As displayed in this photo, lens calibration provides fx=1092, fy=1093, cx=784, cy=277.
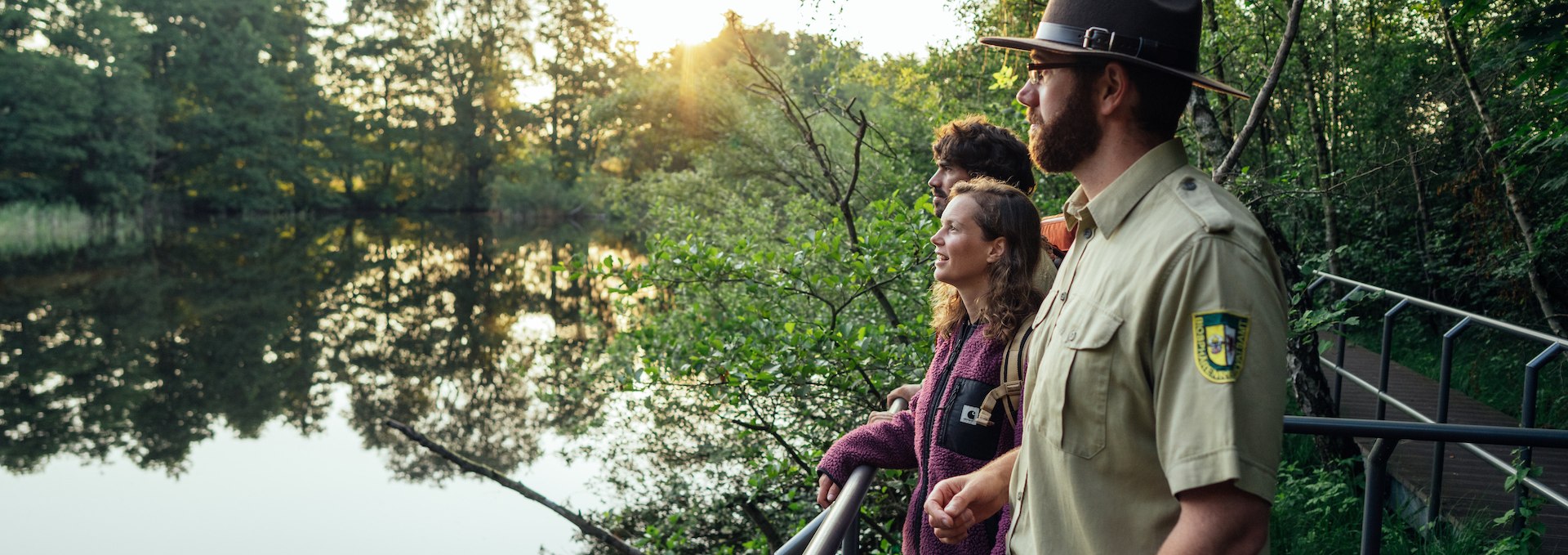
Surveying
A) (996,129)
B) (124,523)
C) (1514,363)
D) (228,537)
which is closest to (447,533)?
(228,537)

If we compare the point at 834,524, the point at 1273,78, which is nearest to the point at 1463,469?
the point at 1273,78

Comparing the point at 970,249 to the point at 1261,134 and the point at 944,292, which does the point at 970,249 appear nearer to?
the point at 944,292

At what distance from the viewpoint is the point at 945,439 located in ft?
6.77

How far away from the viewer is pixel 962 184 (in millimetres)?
2361

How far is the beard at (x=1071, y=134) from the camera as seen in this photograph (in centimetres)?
141

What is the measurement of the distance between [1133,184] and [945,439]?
2.77 ft

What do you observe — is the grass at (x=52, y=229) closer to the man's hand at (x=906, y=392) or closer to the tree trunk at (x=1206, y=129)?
the tree trunk at (x=1206, y=129)

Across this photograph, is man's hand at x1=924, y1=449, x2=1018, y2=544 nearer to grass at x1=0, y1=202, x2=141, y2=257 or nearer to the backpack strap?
the backpack strap

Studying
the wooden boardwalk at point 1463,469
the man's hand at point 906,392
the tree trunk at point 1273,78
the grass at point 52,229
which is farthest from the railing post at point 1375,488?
the grass at point 52,229

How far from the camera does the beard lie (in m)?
1.41

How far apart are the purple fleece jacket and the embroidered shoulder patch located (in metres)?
0.72

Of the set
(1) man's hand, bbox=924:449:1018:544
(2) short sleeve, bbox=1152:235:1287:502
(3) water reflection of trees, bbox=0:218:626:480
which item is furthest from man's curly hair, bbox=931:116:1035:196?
(3) water reflection of trees, bbox=0:218:626:480

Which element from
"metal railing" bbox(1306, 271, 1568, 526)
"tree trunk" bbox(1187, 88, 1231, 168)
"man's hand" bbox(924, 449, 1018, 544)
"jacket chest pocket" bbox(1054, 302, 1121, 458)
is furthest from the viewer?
"tree trunk" bbox(1187, 88, 1231, 168)

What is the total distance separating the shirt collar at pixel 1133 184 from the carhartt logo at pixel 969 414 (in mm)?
713
